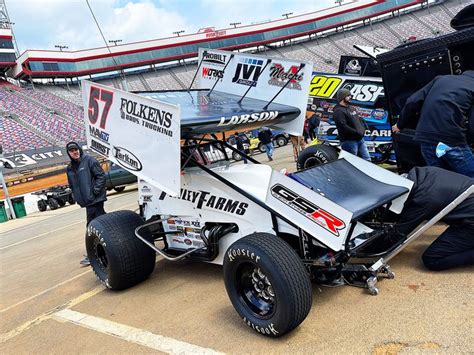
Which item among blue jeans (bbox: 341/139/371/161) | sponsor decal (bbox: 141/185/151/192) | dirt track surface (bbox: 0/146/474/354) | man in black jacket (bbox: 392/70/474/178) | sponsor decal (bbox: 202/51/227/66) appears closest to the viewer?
dirt track surface (bbox: 0/146/474/354)

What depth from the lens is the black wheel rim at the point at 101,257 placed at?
416 cm

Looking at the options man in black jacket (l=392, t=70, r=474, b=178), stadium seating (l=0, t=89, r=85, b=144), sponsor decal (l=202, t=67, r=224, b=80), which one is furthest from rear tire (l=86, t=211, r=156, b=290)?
stadium seating (l=0, t=89, r=85, b=144)

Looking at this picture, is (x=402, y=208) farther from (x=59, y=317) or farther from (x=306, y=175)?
(x=59, y=317)

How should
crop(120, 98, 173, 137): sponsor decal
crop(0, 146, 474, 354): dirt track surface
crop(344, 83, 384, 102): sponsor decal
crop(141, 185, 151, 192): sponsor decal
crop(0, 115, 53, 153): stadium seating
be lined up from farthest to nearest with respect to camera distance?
crop(0, 115, 53, 153): stadium seating < crop(344, 83, 384, 102): sponsor decal < crop(141, 185, 151, 192): sponsor decal < crop(120, 98, 173, 137): sponsor decal < crop(0, 146, 474, 354): dirt track surface

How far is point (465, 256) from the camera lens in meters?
3.29

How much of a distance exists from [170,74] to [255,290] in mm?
52629

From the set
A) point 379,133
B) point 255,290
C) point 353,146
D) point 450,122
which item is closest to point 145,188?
point 255,290

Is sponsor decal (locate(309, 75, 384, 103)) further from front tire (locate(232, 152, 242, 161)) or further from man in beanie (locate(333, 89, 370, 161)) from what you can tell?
front tire (locate(232, 152, 242, 161))

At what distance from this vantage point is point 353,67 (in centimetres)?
944

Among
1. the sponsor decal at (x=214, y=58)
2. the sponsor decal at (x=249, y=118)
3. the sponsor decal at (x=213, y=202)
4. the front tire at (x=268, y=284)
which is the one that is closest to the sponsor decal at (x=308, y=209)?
the front tire at (x=268, y=284)

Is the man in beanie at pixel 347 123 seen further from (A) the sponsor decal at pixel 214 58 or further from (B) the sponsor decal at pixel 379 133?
(A) the sponsor decal at pixel 214 58

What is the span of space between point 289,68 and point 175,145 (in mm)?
1771

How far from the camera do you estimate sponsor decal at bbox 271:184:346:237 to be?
2893 mm

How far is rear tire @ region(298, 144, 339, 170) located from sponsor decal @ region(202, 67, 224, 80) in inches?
85.9
